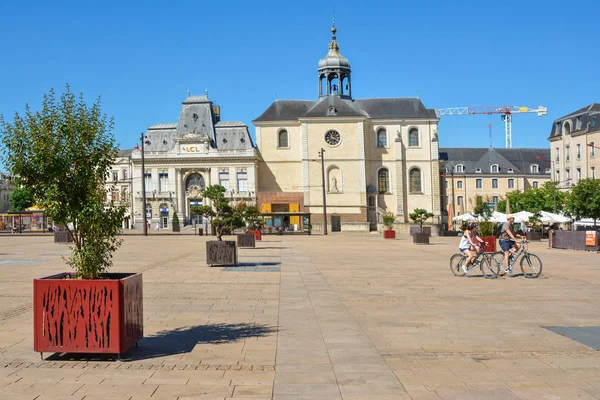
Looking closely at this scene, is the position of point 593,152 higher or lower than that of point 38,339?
higher

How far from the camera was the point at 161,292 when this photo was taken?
42.9ft

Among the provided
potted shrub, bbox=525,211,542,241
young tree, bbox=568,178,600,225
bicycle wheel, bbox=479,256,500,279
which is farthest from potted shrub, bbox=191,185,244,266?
young tree, bbox=568,178,600,225

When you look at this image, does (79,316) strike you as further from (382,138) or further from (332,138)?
(382,138)

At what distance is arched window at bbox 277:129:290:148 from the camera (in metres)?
78.2

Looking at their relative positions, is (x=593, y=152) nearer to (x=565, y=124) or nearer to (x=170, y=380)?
(x=565, y=124)

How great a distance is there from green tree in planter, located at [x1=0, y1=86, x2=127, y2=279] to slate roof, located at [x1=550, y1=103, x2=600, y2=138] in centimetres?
6935

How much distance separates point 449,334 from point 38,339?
508 cm

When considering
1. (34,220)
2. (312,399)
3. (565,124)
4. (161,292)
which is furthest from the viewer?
(565,124)

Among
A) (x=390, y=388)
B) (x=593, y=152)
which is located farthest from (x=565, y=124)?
(x=390, y=388)

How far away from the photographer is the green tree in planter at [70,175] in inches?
296

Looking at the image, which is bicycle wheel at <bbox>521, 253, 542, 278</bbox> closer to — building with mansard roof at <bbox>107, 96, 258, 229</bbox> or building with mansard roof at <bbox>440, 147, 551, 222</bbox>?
building with mansard roof at <bbox>107, 96, 258, 229</bbox>

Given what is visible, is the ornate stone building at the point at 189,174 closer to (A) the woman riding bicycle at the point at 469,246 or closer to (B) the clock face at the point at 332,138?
(B) the clock face at the point at 332,138

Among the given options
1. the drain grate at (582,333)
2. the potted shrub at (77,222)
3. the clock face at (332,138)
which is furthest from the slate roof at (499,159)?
the potted shrub at (77,222)

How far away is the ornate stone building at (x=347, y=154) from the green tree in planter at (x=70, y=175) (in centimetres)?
6666
